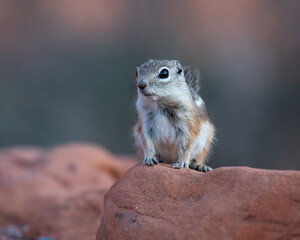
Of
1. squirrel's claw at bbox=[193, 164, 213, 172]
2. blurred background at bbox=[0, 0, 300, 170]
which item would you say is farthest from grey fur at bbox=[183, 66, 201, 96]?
blurred background at bbox=[0, 0, 300, 170]

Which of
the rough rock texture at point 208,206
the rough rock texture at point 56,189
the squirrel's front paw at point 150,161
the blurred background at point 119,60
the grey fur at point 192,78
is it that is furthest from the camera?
the blurred background at point 119,60

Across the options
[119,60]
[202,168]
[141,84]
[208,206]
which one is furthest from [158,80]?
[119,60]

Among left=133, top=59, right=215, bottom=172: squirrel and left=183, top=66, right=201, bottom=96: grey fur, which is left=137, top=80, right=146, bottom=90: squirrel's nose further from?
left=183, top=66, right=201, bottom=96: grey fur

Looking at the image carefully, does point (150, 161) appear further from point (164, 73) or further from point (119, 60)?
point (119, 60)

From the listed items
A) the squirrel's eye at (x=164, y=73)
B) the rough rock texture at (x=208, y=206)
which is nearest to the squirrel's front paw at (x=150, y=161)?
the rough rock texture at (x=208, y=206)

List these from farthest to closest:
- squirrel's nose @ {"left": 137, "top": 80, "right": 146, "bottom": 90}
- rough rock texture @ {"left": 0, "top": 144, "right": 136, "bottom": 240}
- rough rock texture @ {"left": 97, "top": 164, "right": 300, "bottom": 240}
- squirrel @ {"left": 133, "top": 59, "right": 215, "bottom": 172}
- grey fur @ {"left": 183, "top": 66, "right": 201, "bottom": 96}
→ rough rock texture @ {"left": 0, "top": 144, "right": 136, "bottom": 240}
grey fur @ {"left": 183, "top": 66, "right": 201, "bottom": 96}
squirrel @ {"left": 133, "top": 59, "right": 215, "bottom": 172}
squirrel's nose @ {"left": 137, "top": 80, "right": 146, "bottom": 90}
rough rock texture @ {"left": 97, "top": 164, "right": 300, "bottom": 240}

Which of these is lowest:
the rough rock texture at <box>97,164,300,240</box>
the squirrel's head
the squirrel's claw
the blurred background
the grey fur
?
→ the rough rock texture at <box>97,164,300,240</box>

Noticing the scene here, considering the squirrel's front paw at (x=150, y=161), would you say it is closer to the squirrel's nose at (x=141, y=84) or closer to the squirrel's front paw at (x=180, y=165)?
the squirrel's front paw at (x=180, y=165)

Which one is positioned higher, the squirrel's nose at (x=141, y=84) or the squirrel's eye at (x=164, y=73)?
the squirrel's eye at (x=164, y=73)
